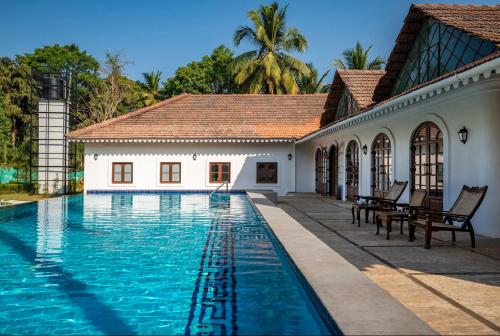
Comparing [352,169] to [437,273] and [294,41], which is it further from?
[294,41]

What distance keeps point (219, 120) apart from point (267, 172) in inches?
168

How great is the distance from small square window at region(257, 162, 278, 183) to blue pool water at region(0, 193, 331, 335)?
13796 mm

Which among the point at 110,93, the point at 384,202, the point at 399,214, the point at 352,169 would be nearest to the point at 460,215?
the point at 399,214

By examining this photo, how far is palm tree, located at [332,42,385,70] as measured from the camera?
43.4m

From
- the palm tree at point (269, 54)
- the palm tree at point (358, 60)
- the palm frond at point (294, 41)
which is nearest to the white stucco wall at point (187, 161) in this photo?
the palm tree at point (269, 54)

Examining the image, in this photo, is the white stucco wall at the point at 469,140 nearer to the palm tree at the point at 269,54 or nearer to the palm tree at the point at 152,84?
the palm tree at the point at 269,54

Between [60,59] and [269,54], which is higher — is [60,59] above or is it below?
above

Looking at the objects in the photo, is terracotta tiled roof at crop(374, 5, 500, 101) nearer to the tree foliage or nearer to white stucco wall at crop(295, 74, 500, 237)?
white stucco wall at crop(295, 74, 500, 237)

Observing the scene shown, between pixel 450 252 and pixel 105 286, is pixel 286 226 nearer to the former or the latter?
pixel 450 252

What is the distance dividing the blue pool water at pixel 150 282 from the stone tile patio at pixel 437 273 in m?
1.06

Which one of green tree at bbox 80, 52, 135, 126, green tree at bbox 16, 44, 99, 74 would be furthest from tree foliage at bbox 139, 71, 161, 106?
green tree at bbox 16, 44, 99, 74

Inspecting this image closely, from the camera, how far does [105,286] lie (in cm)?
548

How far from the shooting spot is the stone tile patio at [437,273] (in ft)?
12.9

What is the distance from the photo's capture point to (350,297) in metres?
4.03
